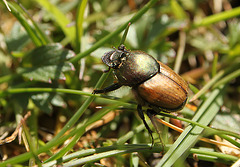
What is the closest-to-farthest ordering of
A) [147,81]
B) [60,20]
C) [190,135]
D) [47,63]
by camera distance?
[190,135], [147,81], [47,63], [60,20]

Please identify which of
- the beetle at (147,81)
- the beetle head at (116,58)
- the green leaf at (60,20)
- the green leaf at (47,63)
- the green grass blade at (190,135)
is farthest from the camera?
the green leaf at (60,20)

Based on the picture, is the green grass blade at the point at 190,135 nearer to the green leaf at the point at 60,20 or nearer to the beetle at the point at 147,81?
the beetle at the point at 147,81

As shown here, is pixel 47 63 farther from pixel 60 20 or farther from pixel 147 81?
pixel 147 81

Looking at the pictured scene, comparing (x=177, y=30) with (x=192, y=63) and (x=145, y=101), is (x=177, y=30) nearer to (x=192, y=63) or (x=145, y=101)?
(x=192, y=63)

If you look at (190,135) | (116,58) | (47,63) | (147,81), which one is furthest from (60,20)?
(190,135)

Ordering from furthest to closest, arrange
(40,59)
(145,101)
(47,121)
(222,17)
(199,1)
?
(199,1)
(222,17)
(47,121)
(40,59)
(145,101)

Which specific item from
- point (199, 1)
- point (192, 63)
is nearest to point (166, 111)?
point (192, 63)

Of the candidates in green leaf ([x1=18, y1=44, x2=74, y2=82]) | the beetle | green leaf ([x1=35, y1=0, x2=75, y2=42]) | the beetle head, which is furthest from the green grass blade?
green leaf ([x1=35, y1=0, x2=75, y2=42])

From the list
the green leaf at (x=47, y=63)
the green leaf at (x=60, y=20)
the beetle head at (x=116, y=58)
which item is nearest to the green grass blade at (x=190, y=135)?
the beetle head at (x=116, y=58)
